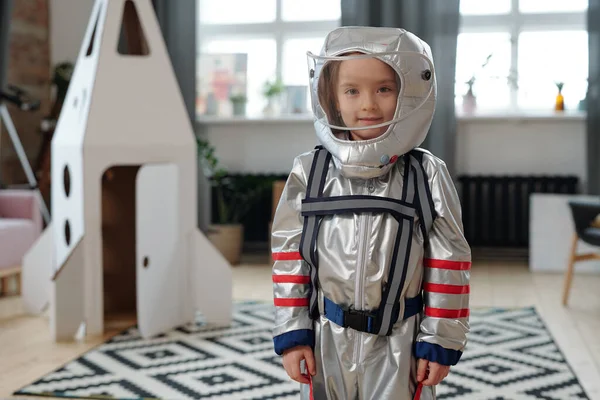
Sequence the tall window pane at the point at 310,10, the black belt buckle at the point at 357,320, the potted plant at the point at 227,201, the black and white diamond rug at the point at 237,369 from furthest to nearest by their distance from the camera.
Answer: the tall window pane at the point at 310,10 < the potted plant at the point at 227,201 < the black and white diamond rug at the point at 237,369 < the black belt buckle at the point at 357,320

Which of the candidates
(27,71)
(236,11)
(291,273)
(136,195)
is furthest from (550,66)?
(291,273)

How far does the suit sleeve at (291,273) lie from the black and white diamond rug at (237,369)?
98 cm

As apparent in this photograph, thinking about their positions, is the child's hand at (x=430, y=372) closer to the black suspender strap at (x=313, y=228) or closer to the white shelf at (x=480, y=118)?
the black suspender strap at (x=313, y=228)

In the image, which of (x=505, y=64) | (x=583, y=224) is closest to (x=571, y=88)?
(x=505, y=64)

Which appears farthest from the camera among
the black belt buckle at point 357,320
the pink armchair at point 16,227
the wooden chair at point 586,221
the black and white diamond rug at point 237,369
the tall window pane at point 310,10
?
the tall window pane at point 310,10

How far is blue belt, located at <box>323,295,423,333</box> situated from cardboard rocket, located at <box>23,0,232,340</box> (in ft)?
5.89

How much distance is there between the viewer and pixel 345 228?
1344mm

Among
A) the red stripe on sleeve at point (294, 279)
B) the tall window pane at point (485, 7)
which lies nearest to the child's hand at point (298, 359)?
the red stripe on sleeve at point (294, 279)

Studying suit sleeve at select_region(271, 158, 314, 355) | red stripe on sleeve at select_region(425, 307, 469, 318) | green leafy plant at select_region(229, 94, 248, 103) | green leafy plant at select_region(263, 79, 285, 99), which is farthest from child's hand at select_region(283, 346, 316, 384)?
green leafy plant at select_region(229, 94, 248, 103)

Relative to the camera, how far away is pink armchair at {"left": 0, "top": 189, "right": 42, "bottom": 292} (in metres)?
3.74

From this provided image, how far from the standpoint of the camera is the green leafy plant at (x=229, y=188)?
509 centimetres

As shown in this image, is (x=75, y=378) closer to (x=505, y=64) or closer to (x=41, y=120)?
(x=41, y=120)

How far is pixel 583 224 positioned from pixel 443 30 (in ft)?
6.09

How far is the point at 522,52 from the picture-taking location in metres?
5.13
